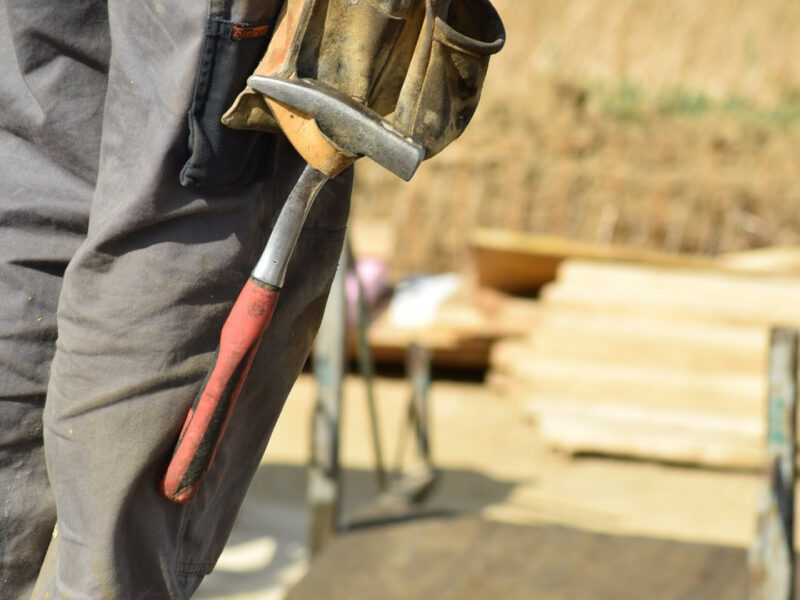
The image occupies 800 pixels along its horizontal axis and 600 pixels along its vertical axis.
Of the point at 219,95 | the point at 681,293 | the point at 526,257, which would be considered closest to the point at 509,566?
the point at 219,95

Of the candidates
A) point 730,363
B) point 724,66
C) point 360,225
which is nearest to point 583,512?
point 730,363

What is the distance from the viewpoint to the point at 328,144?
53.9 inches

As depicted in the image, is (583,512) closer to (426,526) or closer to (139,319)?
(426,526)

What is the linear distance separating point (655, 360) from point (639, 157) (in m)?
3.49

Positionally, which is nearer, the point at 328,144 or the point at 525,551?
the point at 328,144

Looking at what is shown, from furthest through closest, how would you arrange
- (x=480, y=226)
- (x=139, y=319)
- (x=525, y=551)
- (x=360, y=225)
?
1. (x=360, y=225)
2. (x=480, y=226)
3. (x=525, y=551)
4. (x=139, y=319)

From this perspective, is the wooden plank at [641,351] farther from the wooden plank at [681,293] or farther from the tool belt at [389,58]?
the tool belt at [389,58]

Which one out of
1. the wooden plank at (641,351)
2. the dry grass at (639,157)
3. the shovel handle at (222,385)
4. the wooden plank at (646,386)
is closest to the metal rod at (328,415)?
the shovel handle at (222,385)

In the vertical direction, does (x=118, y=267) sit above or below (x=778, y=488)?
above

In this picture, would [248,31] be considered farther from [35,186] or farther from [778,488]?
[778,488]

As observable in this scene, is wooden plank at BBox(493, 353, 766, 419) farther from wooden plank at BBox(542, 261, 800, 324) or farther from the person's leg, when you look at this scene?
the person's leg

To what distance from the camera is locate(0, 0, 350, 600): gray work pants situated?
136cm

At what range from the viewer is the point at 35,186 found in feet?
4.81

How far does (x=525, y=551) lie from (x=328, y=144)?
242 cm
